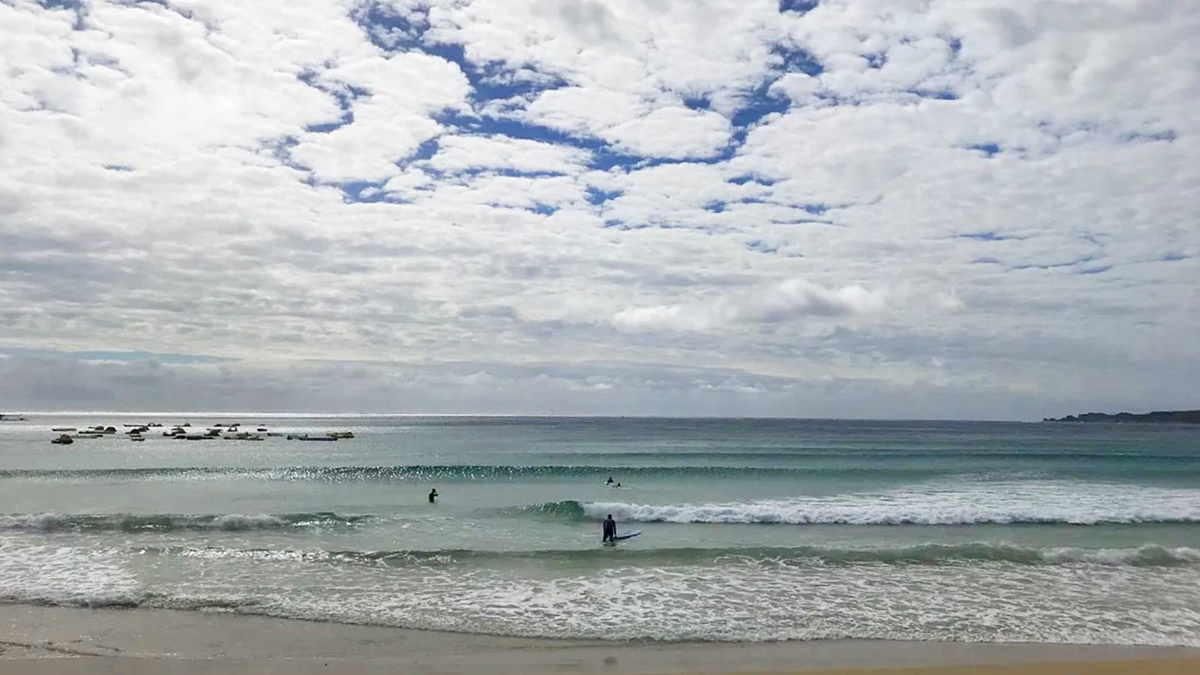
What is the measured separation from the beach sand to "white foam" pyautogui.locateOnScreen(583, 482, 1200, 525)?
1200cm

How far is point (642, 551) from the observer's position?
711 inches

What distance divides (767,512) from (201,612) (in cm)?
1654

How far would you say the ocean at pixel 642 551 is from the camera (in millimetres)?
12820

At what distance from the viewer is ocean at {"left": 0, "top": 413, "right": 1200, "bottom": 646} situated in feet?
42.1

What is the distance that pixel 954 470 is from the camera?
40.4m

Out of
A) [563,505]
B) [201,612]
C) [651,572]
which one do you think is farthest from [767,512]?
[201,612]

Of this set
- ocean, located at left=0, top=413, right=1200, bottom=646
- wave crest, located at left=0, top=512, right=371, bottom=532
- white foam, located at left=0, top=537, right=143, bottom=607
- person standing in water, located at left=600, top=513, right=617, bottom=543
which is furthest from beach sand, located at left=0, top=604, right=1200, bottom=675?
wave crest, located at left=0, top=512, right=371, bottom=532

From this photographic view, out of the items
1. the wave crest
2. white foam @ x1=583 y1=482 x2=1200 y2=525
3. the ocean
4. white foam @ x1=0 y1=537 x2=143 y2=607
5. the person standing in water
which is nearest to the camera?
the ocean

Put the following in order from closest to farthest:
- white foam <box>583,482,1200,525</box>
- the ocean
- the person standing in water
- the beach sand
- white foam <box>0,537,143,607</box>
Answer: the beach sand
the ocean
white foam <box>0,537,143,607</box>
the person standing in water
white foam <box>583,482,1200,525</box>

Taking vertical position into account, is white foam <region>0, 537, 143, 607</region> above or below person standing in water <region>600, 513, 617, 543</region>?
below

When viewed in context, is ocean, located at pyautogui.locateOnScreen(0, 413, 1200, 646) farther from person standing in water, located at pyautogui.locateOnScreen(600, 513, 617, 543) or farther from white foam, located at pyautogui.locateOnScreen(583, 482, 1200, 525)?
person standing in water, located at pyautogui.locateOnScreen(600, 513, 617, 543)

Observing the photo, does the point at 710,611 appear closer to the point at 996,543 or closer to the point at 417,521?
the point at 996,543

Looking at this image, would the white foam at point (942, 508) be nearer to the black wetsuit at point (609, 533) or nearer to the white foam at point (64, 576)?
the black wetsuit at point (609, 533)

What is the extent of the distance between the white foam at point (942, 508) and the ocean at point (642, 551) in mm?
141
